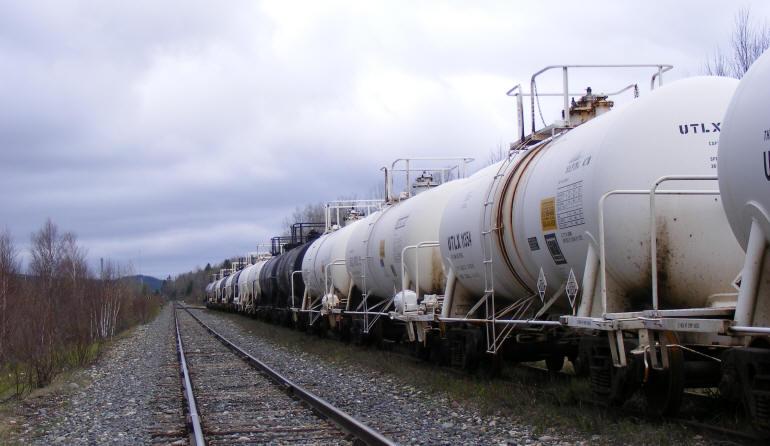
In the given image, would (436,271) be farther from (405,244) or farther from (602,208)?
(602,208)

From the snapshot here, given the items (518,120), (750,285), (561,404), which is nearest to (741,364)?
(750,285)

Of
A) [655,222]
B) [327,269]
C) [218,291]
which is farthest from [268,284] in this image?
[218,291]

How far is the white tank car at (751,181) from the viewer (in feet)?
18.7

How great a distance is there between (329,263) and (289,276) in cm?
723

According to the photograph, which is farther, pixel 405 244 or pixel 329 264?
pixel 329 264

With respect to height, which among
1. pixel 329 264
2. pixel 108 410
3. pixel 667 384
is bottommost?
pixel 108 410

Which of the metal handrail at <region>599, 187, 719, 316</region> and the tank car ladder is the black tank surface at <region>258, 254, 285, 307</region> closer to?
the tank car ladder

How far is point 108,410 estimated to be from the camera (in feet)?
39.0

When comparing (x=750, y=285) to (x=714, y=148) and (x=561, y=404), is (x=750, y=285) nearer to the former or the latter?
(x=714, y=148)

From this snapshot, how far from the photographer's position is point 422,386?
40.5 ft

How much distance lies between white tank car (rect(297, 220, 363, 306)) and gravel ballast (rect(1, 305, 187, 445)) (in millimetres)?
4804

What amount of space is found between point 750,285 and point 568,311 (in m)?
4.04

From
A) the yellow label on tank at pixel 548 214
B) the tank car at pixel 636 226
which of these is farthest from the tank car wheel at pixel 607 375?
the yellow label on tank at pixel 548 214

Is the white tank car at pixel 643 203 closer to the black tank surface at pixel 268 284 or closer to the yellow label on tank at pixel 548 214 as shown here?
the yellow label on tank at pixel 548 214
